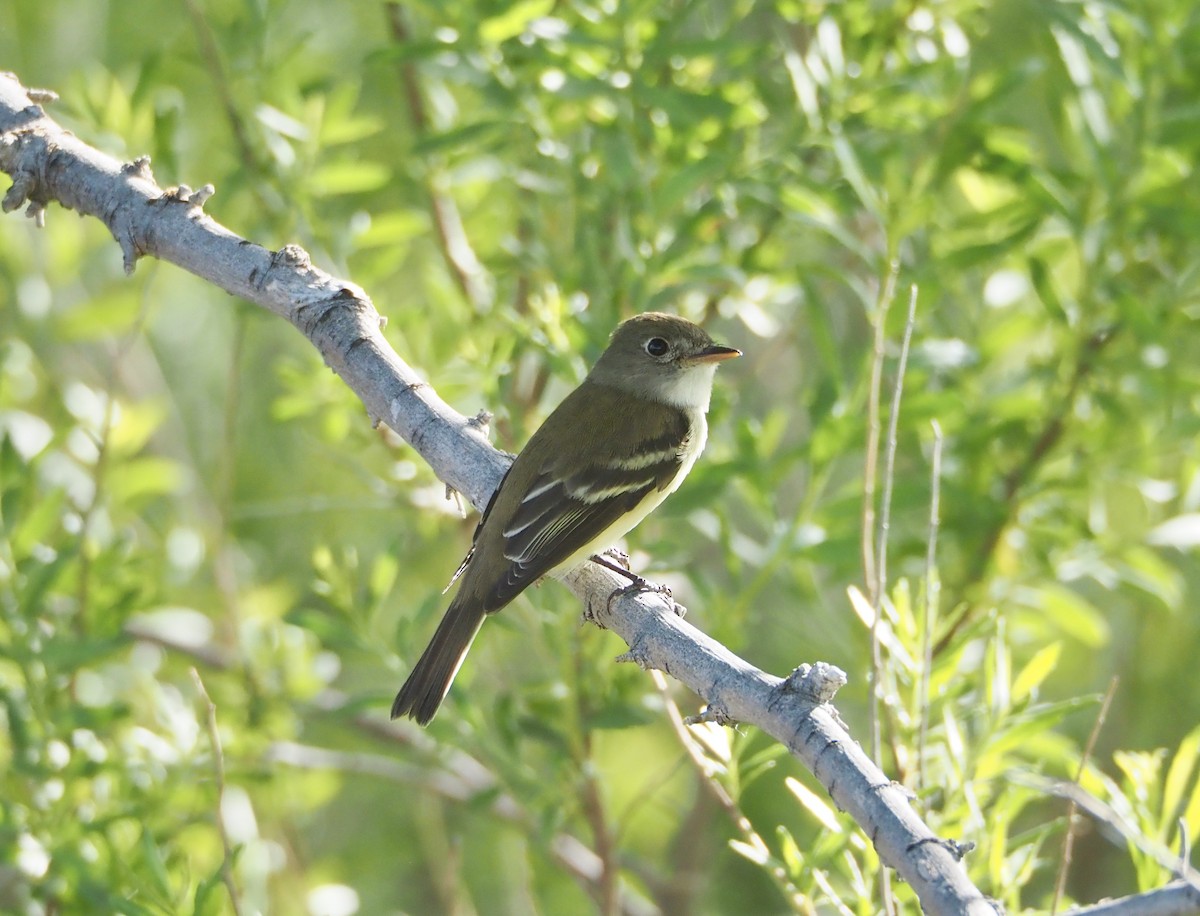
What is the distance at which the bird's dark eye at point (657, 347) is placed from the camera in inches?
181

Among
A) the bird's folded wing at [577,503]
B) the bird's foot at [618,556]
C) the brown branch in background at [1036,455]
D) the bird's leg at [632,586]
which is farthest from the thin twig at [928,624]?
the bird's foot at [618,556]

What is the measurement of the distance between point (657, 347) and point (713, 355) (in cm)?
30

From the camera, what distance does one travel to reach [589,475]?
4.05 m

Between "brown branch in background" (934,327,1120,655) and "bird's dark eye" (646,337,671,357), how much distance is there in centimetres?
116

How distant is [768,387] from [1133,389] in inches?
99.8

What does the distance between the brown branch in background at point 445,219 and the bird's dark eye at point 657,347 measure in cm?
56

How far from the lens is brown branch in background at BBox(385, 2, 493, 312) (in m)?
4.59

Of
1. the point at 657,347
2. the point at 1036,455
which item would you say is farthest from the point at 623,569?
the point at 1036,455

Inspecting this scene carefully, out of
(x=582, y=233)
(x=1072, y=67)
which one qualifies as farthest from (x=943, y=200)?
(x=582, y=233)

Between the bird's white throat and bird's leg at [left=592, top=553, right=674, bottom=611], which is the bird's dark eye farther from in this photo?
bird's leg at [left=592, top=553, right=674, bottom=611]

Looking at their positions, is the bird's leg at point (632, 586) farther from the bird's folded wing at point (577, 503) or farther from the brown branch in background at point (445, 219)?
the brown branch in background at point (445, 219)

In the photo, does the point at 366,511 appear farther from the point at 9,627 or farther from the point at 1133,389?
the point at 1133,389

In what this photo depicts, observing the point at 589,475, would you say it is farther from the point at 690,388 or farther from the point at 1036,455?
the point at 1036,455

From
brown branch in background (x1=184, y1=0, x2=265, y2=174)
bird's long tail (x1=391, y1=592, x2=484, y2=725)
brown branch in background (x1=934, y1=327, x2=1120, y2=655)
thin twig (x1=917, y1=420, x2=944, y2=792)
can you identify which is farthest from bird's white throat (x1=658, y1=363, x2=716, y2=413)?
thin twig (x1=917, y1=420, x2=944, y2=792)
